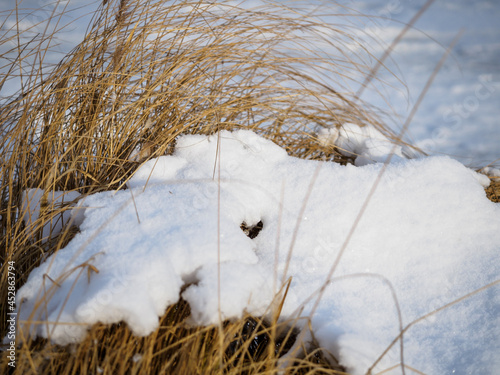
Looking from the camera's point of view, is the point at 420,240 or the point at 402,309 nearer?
the point at 402,309

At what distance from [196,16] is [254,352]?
50.1 inches

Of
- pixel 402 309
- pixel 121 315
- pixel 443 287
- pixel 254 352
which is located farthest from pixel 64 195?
pixel 443 287

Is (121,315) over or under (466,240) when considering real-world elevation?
over

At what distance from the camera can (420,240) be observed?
1187 mm

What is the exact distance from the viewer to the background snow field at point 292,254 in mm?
847

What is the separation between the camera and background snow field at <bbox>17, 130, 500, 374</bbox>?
33.4 inches

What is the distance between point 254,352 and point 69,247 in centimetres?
58

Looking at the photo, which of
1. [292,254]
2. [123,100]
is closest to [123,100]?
[123,100]

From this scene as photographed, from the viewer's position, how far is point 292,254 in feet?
3.67

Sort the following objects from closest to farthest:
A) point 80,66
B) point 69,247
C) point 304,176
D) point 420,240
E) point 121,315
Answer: point 121,315 < point 69,247 < point 420,240 < point 304,176 < point 80,66

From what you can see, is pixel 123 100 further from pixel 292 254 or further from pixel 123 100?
pixel 292 254

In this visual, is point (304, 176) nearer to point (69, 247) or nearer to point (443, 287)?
point (443, 287)

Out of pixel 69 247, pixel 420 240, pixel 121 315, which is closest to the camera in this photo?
pixel 121 315

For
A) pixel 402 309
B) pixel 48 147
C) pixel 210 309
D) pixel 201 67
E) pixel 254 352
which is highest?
pixel 201 67
